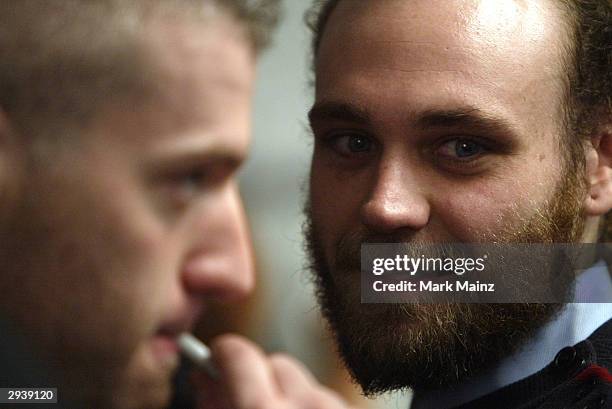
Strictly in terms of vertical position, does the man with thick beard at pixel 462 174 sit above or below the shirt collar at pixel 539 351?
above

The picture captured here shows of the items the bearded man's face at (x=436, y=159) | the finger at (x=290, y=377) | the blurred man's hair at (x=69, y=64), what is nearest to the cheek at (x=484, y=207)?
the bearded man's face at (x=436, y=159)

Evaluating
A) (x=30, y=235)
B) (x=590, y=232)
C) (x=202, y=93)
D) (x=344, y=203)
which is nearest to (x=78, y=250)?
(x=30, y=235)

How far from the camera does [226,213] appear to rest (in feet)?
2.36

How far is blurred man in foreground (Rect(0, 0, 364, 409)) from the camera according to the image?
0.67 metres

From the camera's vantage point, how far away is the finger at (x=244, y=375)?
0.69 meters

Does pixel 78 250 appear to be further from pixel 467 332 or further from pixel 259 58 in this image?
pixel 467 332

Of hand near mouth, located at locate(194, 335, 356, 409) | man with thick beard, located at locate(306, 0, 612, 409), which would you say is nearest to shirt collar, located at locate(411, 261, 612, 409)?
man with thick beard, located at locate(306, 0, 612, 409)

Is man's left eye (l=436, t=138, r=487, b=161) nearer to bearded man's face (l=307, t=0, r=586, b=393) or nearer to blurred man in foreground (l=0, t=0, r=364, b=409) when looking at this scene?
bearded man's face (l=307, t=0, r=586, b=393)

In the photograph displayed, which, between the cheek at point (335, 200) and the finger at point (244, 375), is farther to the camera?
the cheek at point (335, 200)

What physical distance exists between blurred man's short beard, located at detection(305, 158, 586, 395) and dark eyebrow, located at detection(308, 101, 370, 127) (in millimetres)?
102

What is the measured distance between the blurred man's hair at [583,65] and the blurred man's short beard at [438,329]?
0.15 ft

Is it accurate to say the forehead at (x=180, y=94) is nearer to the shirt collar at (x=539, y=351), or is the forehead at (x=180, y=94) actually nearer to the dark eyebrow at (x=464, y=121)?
the dark eyebrow at (x=464, y=121)

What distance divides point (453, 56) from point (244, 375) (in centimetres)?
33

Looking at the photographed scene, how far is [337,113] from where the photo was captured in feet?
2.79
